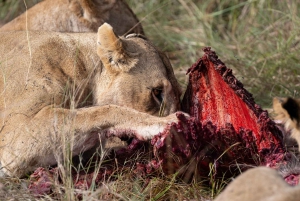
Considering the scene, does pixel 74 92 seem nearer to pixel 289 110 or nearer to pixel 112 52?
pixel 112 52

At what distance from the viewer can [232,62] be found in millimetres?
5504

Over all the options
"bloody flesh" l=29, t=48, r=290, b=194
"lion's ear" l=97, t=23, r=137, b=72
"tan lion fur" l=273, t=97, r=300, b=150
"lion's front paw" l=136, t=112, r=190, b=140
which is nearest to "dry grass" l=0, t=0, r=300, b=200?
"bloody flesh" l=29, t=48, r=290, b=194

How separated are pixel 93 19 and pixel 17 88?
1.73 meters

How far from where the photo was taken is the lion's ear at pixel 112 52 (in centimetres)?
377

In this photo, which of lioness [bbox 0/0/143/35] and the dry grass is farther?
lioness [bbox 0/0/143/35]

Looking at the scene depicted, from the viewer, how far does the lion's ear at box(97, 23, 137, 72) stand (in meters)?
3.77

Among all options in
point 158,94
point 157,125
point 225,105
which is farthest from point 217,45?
point 157,125

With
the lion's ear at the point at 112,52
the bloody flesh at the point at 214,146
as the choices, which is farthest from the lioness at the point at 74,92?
the bloody flesh at the point at 214,146

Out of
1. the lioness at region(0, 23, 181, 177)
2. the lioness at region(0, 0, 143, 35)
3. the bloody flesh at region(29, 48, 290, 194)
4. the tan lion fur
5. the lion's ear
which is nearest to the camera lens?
the tan lion fur

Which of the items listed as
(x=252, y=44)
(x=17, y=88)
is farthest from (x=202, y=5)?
(x=17, y=88)

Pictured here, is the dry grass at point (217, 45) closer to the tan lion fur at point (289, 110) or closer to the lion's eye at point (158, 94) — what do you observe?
the lion's eye at point (158, 94)

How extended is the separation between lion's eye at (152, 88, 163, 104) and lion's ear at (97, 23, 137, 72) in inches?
7.0

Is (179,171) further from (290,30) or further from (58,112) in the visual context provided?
(290,30)

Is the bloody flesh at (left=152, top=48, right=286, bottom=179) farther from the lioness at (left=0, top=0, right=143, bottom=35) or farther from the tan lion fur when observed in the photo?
the lioness at (left=0, top=0, right=143, bottom=35)
